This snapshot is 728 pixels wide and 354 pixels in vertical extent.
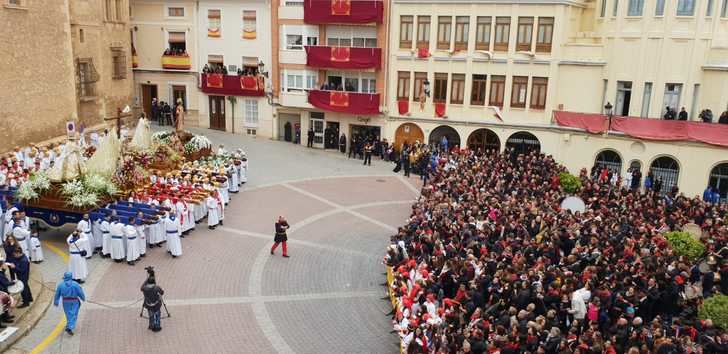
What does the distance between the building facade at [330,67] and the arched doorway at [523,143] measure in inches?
312

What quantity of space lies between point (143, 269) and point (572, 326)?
12358 millimetres

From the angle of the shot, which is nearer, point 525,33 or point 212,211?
point 212,211

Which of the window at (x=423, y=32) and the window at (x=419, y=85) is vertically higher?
the window at (x=423, y=32)

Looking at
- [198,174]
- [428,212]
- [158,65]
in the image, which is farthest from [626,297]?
[158,65]

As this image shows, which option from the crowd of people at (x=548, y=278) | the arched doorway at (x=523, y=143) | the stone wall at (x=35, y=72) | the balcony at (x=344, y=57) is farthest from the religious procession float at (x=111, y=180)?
the arched doorway at (x=523, y=143)

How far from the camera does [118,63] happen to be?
39125 millimetres

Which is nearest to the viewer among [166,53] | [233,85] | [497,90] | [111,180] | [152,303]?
[152,303]

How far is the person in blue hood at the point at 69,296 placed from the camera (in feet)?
45.6

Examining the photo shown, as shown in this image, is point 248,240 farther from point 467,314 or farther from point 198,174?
point 467,314

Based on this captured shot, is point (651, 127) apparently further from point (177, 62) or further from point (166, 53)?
point (166, 53)

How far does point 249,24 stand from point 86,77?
10.8 m

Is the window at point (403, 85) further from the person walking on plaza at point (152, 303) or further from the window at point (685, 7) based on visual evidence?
the person walking on plaza at point (152, 303)

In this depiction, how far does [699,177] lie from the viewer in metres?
30.8

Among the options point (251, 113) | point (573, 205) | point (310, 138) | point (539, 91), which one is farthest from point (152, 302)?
point (251, 113)
